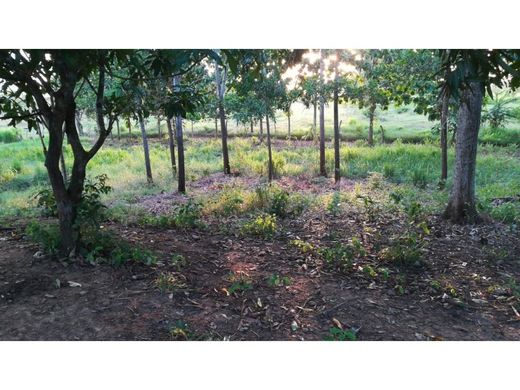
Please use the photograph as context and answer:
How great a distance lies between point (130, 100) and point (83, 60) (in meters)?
0.73

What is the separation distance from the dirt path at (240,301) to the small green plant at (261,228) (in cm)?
60

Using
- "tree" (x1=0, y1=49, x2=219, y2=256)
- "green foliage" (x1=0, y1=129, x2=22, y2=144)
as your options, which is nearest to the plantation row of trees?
"tree" (x1=0, y1=49, x2=219, y2=256)

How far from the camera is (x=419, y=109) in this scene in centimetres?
565

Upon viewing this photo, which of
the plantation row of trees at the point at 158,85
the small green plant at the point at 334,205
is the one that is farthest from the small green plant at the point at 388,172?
the small green plant at the point at 334,205

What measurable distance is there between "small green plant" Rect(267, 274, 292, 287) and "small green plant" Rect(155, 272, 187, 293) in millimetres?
585

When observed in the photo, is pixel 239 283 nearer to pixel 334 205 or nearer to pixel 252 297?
pixel 252 297

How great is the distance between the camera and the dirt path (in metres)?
2.04

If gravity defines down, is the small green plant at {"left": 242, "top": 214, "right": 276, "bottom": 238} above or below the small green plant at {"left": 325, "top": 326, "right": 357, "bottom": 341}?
above

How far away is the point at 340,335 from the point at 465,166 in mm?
2857

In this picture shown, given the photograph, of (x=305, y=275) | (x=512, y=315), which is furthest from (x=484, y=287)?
(x=305, y=275)

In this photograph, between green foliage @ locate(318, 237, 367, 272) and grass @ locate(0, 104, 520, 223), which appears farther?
grass @ locate(0, 104, 520, 223)

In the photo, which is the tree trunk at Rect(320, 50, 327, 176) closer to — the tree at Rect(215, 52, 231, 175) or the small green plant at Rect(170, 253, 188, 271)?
the tree at Rect(215, 52, 231, 175)

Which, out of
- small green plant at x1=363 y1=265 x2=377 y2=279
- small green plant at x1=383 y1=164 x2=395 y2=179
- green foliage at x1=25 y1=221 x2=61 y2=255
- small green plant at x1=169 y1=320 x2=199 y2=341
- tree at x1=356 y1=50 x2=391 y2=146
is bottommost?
small green plant at x1=363 y1=265 x2=377 y2=279
